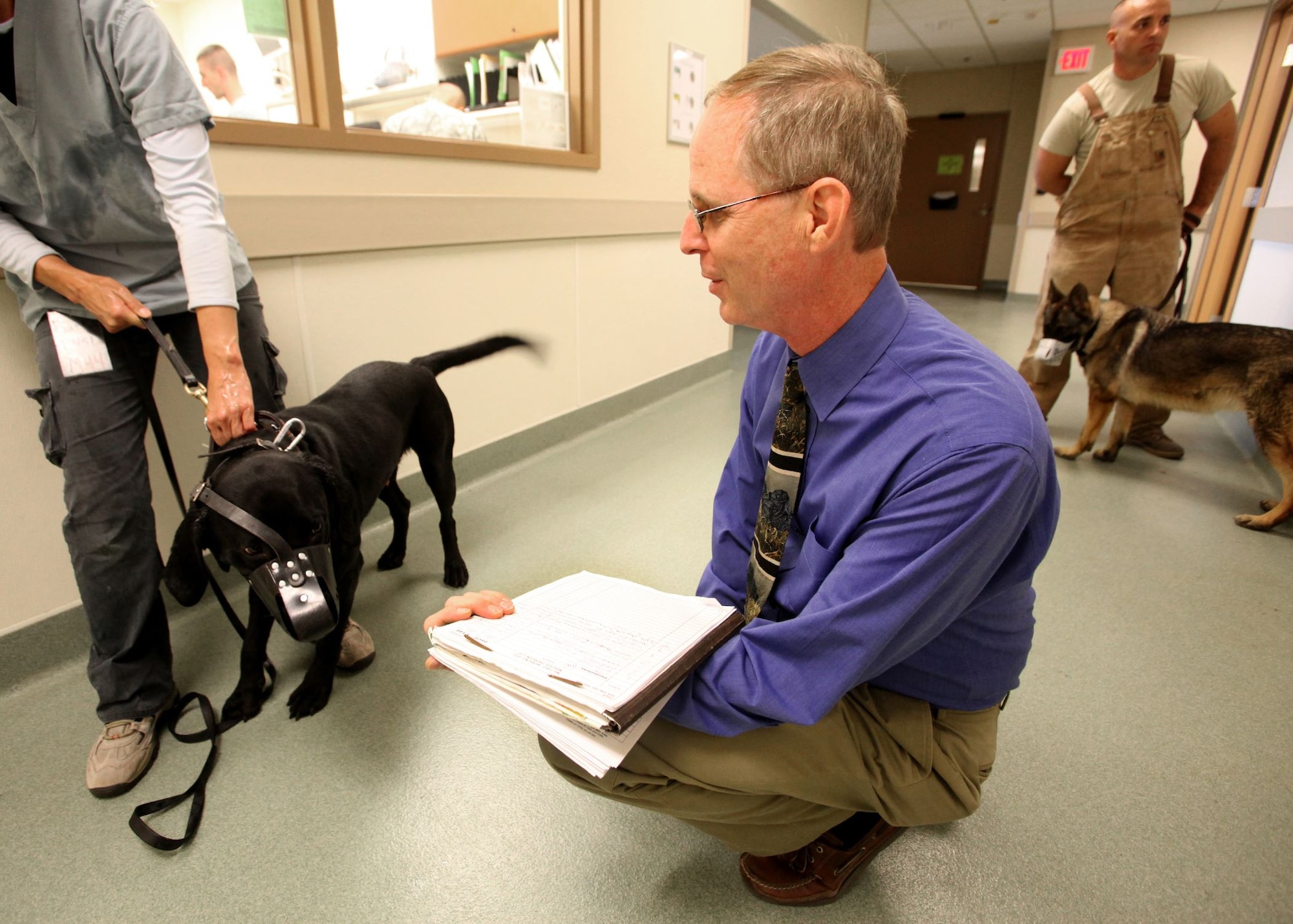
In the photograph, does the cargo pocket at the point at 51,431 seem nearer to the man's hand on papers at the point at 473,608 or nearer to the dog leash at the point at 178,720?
the dog leash at the point at 178,720

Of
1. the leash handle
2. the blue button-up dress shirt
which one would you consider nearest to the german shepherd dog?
the blue button-up dress shirt

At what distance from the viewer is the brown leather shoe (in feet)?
3.50

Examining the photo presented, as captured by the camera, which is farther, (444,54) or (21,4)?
(444,54)

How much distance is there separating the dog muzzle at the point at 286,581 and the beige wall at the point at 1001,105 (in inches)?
374

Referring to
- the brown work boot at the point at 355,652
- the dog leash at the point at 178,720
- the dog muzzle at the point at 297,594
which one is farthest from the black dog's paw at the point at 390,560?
the dog muzzle at the point at 297,594

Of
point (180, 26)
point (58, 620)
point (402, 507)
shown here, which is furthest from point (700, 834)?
point (180, 26)

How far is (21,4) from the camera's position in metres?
1.06

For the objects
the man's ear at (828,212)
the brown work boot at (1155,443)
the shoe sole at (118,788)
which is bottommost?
the shoe sole at (118,788)

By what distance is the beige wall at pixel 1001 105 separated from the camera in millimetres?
8375

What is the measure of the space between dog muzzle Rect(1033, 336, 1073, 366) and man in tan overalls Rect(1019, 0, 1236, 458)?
144 mm

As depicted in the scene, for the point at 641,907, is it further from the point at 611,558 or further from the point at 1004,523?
the point at 611,558

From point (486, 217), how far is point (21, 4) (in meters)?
1.49

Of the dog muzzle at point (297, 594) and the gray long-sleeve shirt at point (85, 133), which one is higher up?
the gray long-sleeve shirt at point (85, 133)

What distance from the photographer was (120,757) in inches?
51.1
